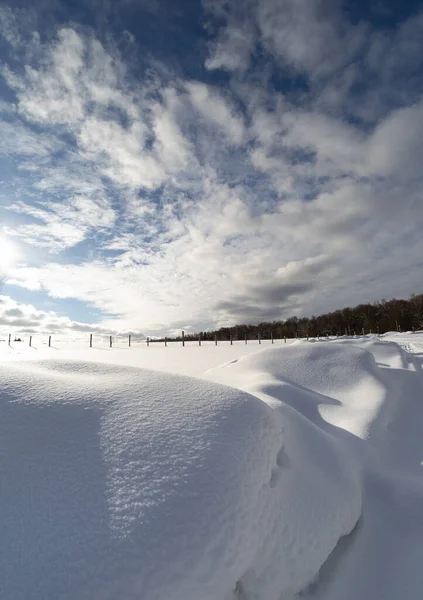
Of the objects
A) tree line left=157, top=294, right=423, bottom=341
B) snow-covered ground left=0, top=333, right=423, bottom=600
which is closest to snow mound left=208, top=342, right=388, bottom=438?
snow-covered ground left=0, top=333, right=423, bottom=600

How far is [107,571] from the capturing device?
4.11 feet

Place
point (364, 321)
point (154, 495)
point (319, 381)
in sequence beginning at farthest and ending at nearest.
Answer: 1. point (364, 321)
2. point (319, 381)
3. point (154, 495)

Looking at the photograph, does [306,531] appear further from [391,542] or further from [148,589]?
[148,589]

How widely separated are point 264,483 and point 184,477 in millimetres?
576

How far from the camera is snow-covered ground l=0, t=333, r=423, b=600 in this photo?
51.4 inches

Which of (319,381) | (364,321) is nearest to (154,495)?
(319,381)

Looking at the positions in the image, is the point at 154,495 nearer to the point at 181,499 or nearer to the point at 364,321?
the point at 181,499

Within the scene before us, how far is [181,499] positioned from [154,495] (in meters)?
0.13

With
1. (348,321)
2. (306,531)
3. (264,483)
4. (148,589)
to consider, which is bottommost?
(306,531)

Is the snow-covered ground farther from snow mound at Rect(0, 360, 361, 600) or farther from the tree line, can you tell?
the tree line

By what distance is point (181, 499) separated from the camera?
1.53 meters

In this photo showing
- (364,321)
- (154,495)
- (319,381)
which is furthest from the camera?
(364,321)

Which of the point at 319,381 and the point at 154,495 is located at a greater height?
the point at 319,381

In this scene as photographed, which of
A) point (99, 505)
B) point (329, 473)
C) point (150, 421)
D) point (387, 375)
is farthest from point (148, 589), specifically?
point (387, 375)
